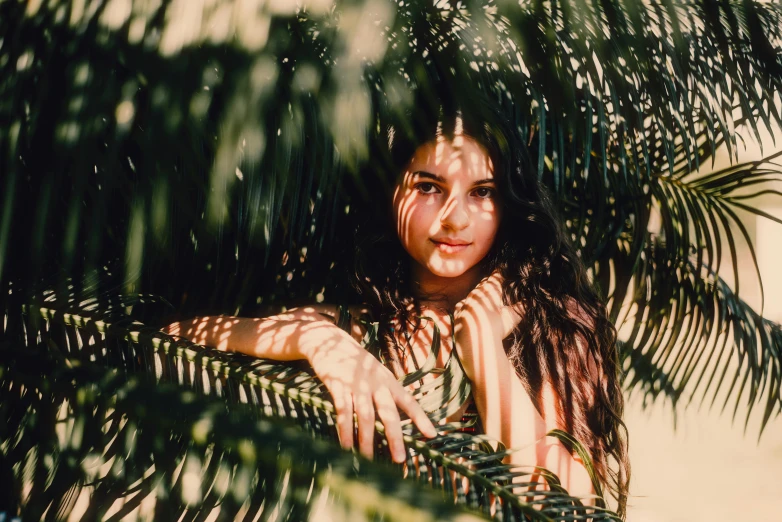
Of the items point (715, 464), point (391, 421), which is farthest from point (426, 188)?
point (715, 464)

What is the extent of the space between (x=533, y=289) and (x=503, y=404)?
0.93ft

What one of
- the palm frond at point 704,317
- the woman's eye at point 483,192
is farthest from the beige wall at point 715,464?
the woman's eye at point 483,192

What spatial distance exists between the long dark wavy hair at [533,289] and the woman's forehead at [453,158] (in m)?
0.01

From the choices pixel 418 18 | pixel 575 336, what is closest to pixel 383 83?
pixel 418 18

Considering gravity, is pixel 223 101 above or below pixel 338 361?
above

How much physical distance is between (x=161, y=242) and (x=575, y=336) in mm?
728

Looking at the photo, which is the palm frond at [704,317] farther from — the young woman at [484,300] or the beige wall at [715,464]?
the beige wall at [715,464]

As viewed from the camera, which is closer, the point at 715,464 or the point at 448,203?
the point at 448,203

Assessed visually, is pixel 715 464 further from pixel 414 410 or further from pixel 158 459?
pixel 158 459

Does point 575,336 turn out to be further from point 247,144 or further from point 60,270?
point 60,270

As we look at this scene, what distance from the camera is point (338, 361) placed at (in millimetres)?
822

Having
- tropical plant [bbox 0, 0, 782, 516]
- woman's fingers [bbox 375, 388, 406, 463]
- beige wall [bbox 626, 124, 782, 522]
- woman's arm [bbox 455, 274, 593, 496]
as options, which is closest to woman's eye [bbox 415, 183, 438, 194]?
tropical plant [bbox 0, 0, 782, 516]

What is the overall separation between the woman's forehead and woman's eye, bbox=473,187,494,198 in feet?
0.09

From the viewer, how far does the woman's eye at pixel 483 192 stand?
3.70ft
